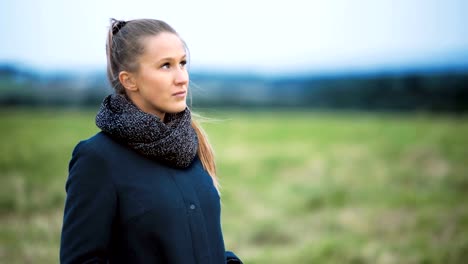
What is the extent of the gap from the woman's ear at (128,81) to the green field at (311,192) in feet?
2.14

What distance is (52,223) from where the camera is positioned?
573 centimetres

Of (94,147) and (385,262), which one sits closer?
(94,147)

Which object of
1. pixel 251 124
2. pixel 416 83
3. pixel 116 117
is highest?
pixel 116 117

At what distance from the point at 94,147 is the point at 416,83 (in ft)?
58.0

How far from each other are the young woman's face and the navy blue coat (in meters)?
0.20

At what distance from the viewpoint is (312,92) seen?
21062 millimetres

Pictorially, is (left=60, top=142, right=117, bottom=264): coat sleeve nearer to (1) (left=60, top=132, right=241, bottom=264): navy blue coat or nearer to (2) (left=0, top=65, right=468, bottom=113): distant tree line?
(1) (left=60, top=132, right=241, bottom=264): navy blue coat

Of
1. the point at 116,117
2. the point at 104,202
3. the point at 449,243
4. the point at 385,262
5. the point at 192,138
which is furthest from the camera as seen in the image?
the point at 449,243

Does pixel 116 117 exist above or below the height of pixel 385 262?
above

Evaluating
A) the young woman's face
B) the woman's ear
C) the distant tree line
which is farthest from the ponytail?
the distant tree line

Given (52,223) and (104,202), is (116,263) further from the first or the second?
(52,223)

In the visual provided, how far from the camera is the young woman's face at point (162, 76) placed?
67.0 inches

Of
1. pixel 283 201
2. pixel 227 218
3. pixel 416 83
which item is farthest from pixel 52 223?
pixel 416 83

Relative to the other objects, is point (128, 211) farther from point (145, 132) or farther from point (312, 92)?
point (312, 92)
